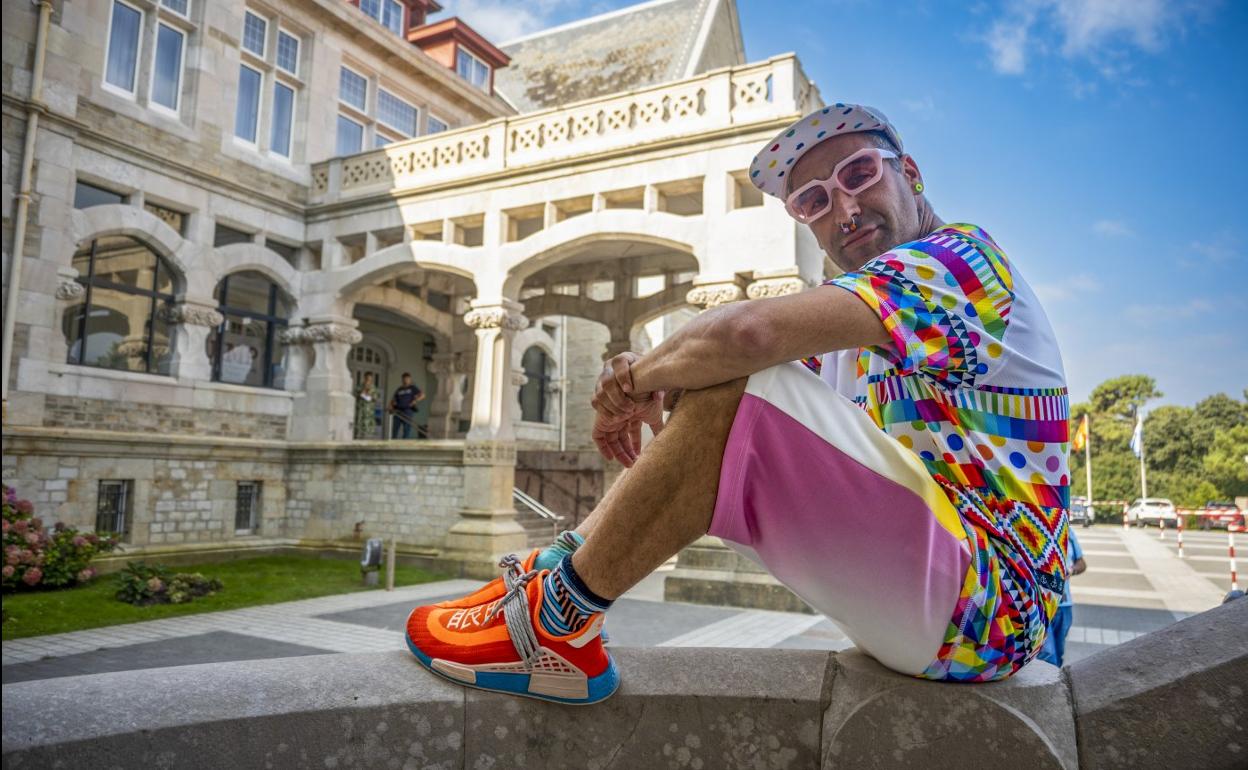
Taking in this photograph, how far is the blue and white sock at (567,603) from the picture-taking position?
5.82ft

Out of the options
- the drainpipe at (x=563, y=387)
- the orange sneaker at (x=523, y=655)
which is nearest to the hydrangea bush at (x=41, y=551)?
the orange sneaker at (x=523, y=655)

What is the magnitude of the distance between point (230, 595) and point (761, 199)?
7.98m

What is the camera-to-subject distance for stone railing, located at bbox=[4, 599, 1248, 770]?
1.54 metres

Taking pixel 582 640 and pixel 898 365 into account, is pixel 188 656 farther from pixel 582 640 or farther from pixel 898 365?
pixel 898 365

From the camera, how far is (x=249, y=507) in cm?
1380

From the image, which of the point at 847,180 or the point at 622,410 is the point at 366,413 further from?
the point at 847,180

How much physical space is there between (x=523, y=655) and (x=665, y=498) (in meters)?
0.47

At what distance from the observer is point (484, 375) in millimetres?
12602

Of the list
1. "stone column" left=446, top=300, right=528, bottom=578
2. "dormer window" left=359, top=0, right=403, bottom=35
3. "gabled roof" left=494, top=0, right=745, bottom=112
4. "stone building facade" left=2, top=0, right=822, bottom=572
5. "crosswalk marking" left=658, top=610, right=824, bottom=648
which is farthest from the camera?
"gabled roof" left=494, top=0, right=745, bottom=112

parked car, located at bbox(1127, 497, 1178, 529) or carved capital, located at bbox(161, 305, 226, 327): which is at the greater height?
carved capital, located at bbox(161, 305, 226, 327)

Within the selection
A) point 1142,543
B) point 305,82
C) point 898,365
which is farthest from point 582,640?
point 1142,543

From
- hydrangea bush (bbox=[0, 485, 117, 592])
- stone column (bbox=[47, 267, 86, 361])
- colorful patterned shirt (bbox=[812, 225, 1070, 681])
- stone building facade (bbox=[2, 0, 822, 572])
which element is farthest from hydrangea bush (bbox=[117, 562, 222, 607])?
colorful patterned shirt (bbox=[812, 225, 1070, 681])

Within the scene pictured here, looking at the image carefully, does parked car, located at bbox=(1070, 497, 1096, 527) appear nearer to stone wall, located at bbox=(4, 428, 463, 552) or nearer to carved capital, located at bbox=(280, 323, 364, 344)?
stone wall, located at bbox=(4, 428, 463, 552)

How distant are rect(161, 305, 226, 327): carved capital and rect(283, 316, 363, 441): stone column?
1.42m
